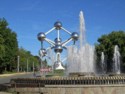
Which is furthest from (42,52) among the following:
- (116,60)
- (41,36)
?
(116,60)

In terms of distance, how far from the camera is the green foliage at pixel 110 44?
71.4 metres

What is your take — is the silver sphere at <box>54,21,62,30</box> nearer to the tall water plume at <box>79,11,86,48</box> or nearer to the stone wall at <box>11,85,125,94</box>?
the tall water plume at <box>79,11,86,48</box>

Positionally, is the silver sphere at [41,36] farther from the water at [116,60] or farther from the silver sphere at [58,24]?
the water at [116,60]

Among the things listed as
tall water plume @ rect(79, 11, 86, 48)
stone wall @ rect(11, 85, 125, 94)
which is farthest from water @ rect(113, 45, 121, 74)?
stone wall @ rect(11, 85, 125, 94)

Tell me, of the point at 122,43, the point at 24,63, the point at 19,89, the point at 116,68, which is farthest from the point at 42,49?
the point at 24,63

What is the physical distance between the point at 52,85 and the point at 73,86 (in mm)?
1170

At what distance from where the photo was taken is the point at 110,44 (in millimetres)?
73188

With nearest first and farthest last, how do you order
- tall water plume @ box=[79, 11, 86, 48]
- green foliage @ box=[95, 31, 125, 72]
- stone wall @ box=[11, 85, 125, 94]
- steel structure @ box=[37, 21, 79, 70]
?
stone wall @ box=[11, 85, 125, 94]
tall water plume @ box=[79, 11, 86, 48]
steel structure @ box=[37, 21, 79, 70]
green foliage @ box=[95, 31, 125, 72]

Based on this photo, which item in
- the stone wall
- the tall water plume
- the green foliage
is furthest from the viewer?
the green foliage

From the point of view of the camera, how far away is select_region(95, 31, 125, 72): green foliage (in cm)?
7139

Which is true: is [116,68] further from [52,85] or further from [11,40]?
→ [52,85]

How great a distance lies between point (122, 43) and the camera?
71000mm

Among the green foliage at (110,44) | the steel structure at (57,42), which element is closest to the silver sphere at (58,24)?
the steel structure at (57,42)

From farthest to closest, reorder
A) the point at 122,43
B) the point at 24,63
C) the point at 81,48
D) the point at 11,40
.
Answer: the point at 24,63 < the point at 11,40 < the point at 122,43 < the point at 81,48
